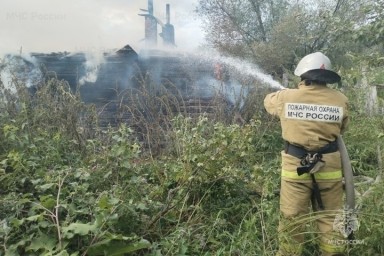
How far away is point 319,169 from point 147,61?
725 cm

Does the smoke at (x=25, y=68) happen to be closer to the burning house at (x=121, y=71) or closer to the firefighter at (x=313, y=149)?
the burning house at (x=121, y=71)

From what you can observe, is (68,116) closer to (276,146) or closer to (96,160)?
(96,160)

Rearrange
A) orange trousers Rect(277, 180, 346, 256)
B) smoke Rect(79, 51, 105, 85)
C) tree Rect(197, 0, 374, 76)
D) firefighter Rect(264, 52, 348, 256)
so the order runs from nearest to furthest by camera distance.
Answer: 1. orange trousers Rect(277, 180, 346, 256)
2. firefighter Rect(264, 52, 348, 256)
3. smoke Rect(79, 51, 105, 85)
4. tree Rect(197, 0, 374, 76)

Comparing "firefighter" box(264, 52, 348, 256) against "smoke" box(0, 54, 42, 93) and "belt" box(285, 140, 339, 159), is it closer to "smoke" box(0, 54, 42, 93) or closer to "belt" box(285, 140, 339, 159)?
"belt" box(285, 140, 339, 159)

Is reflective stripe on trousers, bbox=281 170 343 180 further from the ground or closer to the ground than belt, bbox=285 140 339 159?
closer to the ground

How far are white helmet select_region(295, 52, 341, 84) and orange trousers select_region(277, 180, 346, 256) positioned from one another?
90cm

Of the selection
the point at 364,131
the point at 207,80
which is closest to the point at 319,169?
the point at 364,131

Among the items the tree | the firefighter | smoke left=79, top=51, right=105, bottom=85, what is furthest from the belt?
the tree

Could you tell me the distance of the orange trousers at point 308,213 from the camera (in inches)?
124

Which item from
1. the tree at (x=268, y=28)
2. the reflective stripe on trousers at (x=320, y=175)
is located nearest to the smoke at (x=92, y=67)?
the tree at (x=268, y=28)

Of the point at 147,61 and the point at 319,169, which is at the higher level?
the point at 147,61

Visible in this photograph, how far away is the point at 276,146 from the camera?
5.57 meters

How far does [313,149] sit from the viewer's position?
10.8 ft

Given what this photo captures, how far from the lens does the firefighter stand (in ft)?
10.7
